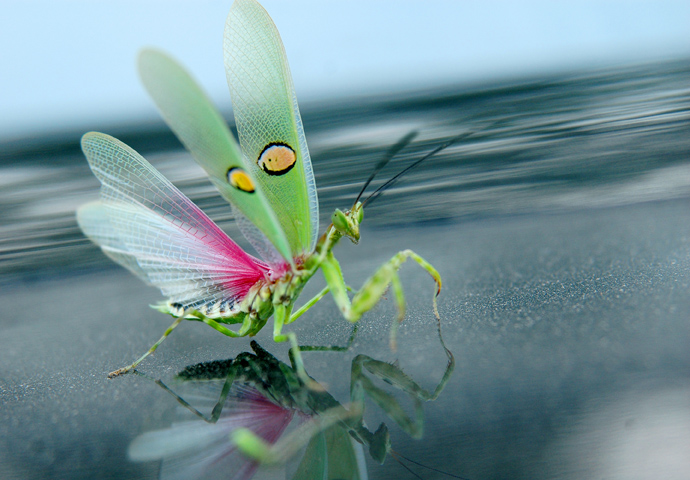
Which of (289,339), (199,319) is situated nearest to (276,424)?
(289,339)

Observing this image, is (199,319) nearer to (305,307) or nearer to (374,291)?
(305,307)

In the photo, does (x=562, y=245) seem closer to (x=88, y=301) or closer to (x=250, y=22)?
(x=250, y=22)

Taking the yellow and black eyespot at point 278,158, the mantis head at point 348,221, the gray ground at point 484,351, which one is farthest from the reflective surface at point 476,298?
the yellow and black eyespot at point 278,158

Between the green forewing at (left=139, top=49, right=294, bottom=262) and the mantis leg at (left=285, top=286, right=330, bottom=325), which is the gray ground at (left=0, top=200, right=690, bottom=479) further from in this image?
the green forewing at (left=139, top=49, right=294, bottom=262)

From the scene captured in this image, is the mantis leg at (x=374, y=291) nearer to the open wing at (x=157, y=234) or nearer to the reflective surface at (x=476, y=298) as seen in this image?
the reflective surface at (x=476, y=298)

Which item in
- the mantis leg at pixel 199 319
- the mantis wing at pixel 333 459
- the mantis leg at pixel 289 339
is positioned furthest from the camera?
the mantis leg at pixel 199 319

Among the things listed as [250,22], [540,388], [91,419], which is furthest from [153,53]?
[540,388]
